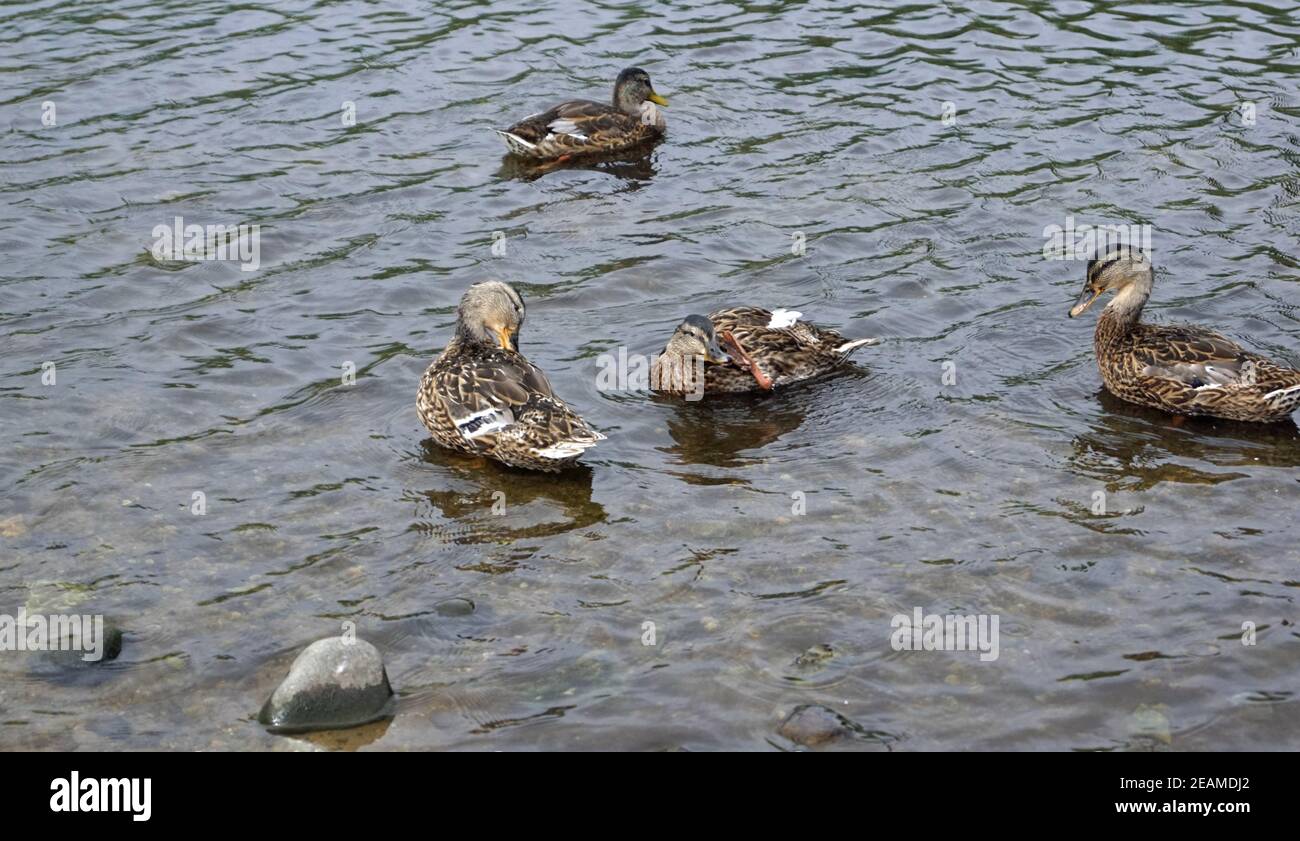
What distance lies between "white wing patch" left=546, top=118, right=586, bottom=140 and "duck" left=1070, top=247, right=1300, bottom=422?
644 centimetres

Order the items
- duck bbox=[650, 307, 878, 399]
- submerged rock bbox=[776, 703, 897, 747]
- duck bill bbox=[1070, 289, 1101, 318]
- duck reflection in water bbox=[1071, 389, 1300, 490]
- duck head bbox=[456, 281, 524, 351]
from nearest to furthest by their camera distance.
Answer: submerged rock bbox=[776, 703, 897, 747], duck reflection in water bbox=[1071, 389, 1300, 490], duck head bbox=[456, 281, 524, 351], duck bbox=[650, 307, 878, 399], duck bill bbox=[1070, 289, 1101, 318]

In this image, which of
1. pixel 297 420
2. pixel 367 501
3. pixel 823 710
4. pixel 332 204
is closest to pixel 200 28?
pixel 332 204

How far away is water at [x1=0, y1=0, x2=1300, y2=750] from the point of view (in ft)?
25.7

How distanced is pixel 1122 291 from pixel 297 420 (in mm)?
6279

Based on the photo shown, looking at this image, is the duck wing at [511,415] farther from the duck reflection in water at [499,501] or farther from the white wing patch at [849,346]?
the white wing patch at [849,346]

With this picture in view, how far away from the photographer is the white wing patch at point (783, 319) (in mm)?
11578

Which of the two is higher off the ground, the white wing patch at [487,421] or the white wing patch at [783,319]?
the white wing patch at [783,319]

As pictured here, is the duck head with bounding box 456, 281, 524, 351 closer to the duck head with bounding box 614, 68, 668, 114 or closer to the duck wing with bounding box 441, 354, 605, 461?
the duck wing with bounding box 441, 354, 605, 461

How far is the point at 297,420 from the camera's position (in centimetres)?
1086

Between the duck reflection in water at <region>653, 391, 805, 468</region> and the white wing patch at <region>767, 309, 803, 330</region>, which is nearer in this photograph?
the duck reflection in water at <region>653, 391, 805, 468</region>

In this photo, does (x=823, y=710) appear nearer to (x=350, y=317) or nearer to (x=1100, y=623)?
(x=1100, y=623)

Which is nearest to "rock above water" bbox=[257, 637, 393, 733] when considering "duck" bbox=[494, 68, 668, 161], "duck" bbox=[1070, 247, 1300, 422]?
"duck" bbox=[1070, 247, 1300, 422]

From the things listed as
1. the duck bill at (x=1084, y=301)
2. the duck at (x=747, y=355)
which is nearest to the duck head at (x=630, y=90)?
the duck at (x=747, y=355)

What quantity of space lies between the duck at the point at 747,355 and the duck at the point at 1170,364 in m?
1.84
